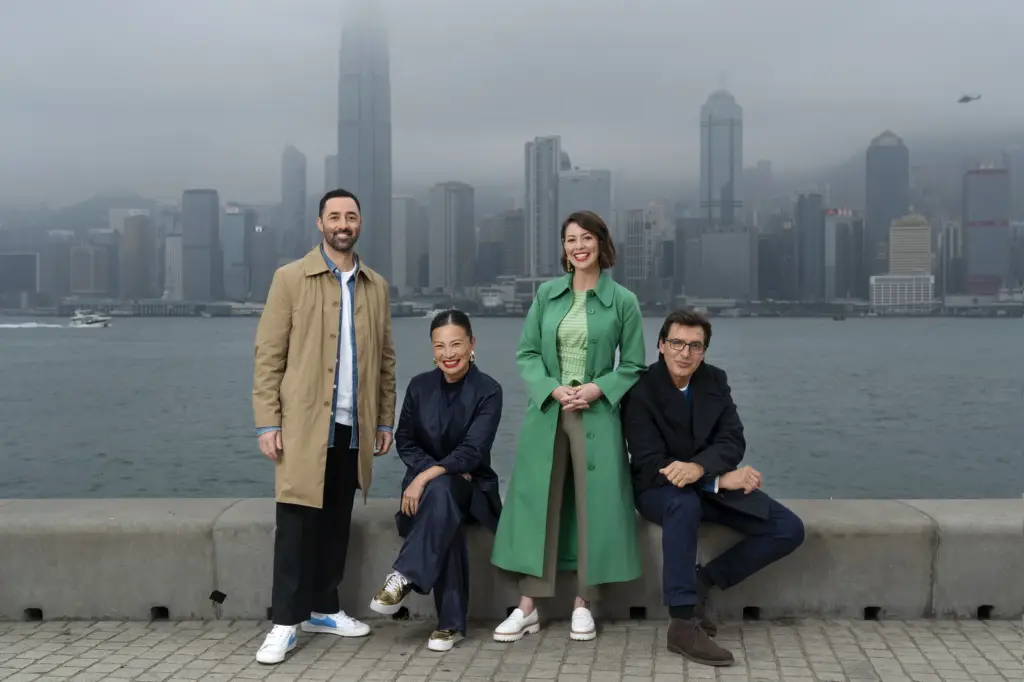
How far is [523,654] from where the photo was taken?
4.30m

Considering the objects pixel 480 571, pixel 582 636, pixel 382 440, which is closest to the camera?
pixel 582 636

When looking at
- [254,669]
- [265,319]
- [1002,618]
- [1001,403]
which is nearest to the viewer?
[254,669]

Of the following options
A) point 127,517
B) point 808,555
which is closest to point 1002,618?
point 808,555

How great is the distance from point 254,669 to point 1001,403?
49625 millimetres

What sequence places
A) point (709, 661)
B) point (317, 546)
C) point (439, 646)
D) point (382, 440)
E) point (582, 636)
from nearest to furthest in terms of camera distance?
point (709, 661) < point (439, 646) < point (582, 636) < point (317, 546) < point (382, 440)

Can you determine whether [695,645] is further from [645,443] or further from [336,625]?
[336,625]

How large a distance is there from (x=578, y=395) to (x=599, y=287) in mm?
543

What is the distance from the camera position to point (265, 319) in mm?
4410

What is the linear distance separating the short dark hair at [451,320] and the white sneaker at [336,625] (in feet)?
4.62

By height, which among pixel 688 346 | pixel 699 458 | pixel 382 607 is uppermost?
pixel 688 346

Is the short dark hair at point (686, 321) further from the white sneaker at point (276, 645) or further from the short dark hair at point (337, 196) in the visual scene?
the white sneaker at point (276, 645)

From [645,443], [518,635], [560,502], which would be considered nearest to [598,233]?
[645,443]

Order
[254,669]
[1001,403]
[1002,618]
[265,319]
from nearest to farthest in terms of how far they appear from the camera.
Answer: [254,669] → [265,319] → [1002,618] → [1001,403]

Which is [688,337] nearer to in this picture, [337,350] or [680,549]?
[680,549]
